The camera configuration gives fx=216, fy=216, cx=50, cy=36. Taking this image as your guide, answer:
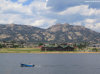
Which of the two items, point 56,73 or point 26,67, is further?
point 26,67

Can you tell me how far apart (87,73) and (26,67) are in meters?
A: 37.1

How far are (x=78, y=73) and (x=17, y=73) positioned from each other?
80.7ft

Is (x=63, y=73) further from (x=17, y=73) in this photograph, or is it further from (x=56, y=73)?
→ (x=17, y=73)

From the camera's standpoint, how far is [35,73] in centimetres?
8738

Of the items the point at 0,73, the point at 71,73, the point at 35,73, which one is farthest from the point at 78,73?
the point at 0,73

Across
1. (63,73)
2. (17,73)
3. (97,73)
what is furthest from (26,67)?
(97,73)

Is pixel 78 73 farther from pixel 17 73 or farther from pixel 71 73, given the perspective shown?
pixel 17 73

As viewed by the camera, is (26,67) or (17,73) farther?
(26,67)

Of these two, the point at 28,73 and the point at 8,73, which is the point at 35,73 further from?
the point at 8,73

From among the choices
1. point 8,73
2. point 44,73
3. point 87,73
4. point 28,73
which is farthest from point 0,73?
point 87,73

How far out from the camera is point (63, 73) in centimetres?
8644

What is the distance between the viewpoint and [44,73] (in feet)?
284

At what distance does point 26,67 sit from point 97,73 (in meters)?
40.1

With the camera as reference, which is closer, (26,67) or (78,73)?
(78,73)
